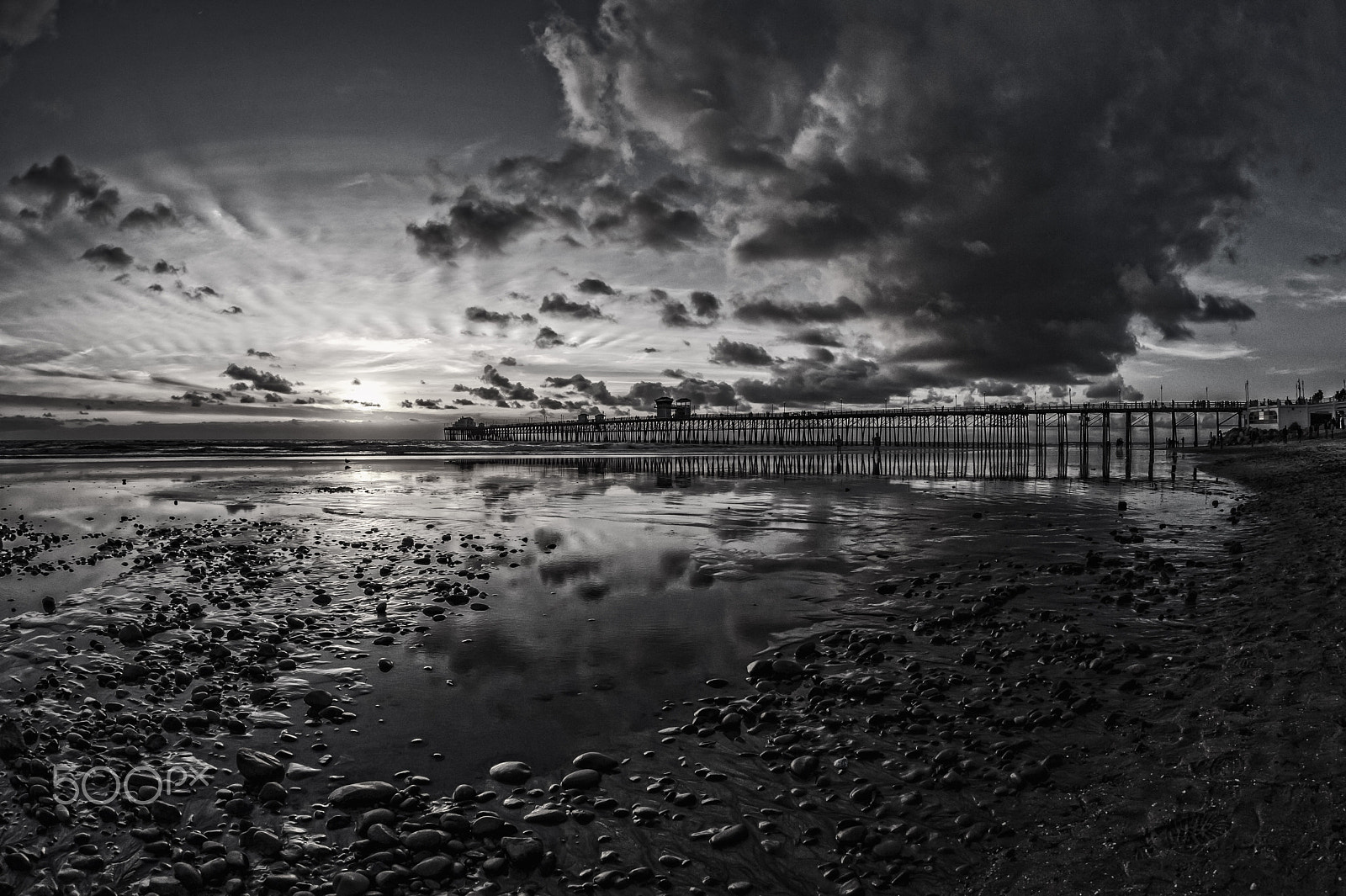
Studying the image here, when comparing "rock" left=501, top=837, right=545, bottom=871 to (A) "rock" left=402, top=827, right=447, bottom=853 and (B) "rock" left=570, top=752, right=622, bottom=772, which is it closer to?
(A) "rock" left=402, top=827, right=447, bottom=853

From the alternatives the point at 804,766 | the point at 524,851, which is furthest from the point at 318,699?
the point at 804,766

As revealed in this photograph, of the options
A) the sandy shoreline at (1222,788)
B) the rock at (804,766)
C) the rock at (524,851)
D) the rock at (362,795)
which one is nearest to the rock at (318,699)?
the rock at (362,795)

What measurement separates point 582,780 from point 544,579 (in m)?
6.26

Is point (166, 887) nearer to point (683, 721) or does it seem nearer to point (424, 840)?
point (424, 840)

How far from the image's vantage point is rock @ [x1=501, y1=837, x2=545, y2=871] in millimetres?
3781

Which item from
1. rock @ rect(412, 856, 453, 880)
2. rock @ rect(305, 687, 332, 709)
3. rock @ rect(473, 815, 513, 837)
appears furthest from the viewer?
rock @ rect(305, 687, 332, 709)

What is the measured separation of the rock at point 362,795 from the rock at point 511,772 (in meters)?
0.69

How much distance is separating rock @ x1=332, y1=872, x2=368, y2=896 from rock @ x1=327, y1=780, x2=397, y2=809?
2.42ft

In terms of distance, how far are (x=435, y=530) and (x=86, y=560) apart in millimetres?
6473

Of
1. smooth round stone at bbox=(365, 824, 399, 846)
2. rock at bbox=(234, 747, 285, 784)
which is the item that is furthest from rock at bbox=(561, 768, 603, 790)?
rock at bbox=(234, 747, 285, 784)

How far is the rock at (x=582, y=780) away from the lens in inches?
180

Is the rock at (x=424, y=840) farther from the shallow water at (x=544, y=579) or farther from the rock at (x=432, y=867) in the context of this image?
the shallow water at (x=544, y=579)

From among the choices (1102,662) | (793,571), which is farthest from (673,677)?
→ (793,571)

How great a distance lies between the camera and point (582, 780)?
15.1 ft
